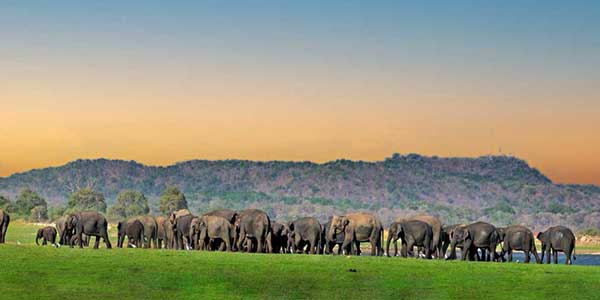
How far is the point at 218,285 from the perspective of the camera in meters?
38.5

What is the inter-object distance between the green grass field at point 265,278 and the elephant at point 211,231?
10.2 metres

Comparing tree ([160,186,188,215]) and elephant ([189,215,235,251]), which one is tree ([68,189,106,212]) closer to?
tree ([160,186,188,215])

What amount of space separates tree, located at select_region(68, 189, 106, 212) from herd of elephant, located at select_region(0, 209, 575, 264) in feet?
423

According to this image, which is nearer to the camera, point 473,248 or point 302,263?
point 302,263

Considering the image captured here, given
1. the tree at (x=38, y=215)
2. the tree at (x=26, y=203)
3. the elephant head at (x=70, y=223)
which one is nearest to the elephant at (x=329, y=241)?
the elephant head at (x=70, y=223)

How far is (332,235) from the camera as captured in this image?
5812 cm

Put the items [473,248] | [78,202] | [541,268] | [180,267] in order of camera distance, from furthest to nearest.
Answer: [78,202], [473,248], [541,268], [180,267]

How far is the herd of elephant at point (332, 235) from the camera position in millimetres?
55750

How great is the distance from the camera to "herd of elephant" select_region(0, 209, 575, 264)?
55.8 m

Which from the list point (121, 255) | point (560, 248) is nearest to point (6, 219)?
point (121, 255)

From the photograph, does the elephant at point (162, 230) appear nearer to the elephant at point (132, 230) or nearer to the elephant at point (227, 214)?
the elephant at point (132, 230)

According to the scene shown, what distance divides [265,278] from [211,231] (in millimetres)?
16548

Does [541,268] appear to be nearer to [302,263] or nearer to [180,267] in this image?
[302,263]

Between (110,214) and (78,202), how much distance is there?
22.4 feet
